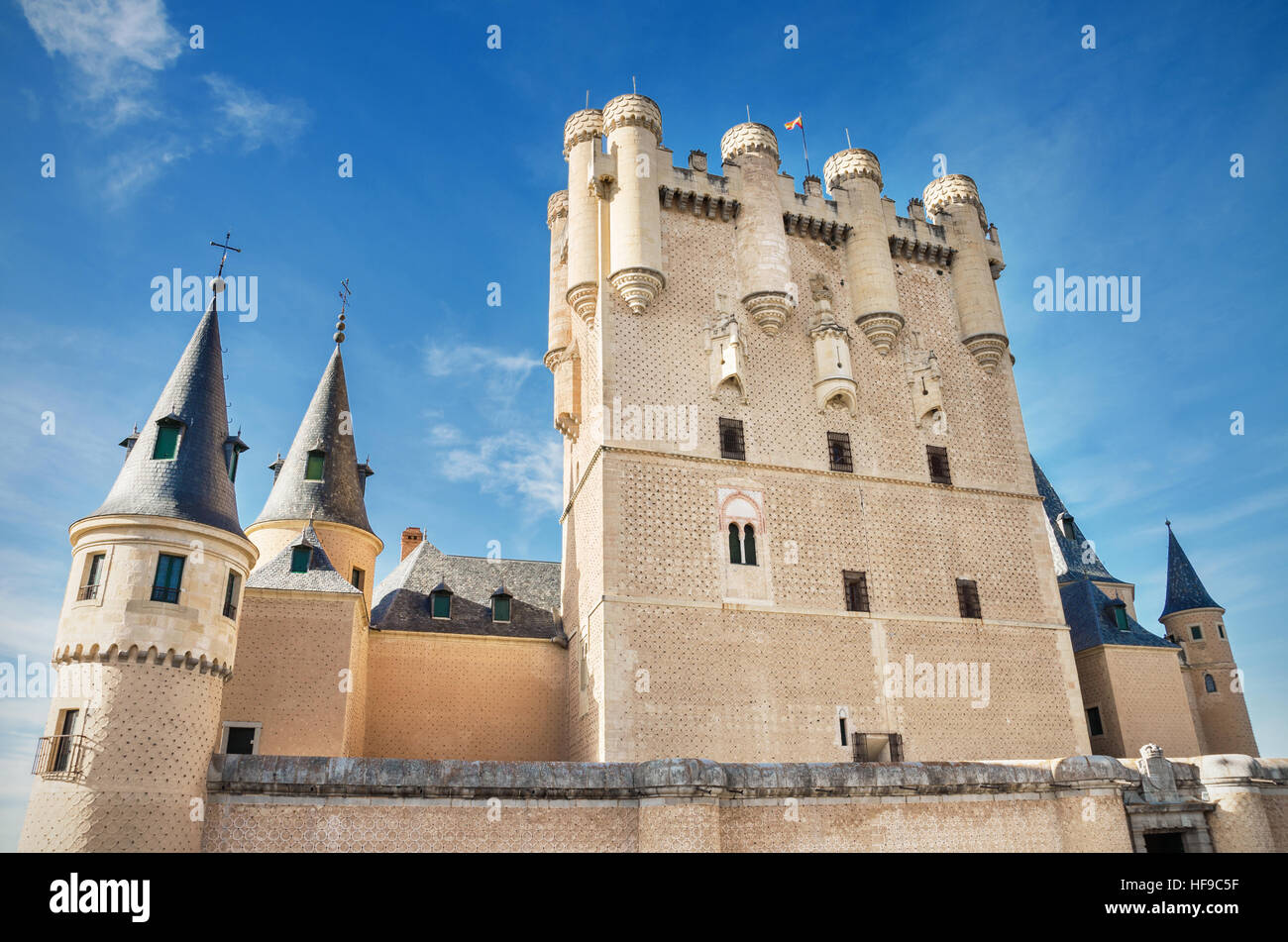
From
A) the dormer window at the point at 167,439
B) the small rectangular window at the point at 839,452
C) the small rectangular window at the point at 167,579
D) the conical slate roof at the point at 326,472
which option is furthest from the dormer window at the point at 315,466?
the small rectangular window at the point at 839,452

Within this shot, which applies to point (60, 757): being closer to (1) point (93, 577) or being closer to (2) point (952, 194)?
(1) point (93, 577)

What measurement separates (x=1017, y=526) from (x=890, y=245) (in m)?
9.42

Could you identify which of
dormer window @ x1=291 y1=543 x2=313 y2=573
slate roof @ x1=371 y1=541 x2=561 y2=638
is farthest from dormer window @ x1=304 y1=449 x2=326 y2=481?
dormer window @ x1=291 y1=543 x2=313 y2=573

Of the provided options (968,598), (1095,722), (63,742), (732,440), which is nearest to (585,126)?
(732,440)

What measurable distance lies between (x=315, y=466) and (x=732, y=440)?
500 inches

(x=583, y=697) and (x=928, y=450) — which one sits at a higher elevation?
(x=928, y=450)

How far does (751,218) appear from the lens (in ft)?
83.8

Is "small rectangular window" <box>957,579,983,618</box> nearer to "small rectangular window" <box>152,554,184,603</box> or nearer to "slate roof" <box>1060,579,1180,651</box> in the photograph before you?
"slate roof" <box>1060,579,1180,651</box>

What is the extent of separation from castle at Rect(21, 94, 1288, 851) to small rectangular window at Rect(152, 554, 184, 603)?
0.24ft

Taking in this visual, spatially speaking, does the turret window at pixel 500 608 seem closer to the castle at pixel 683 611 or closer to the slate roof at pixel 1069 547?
the castle at pixel 683 611

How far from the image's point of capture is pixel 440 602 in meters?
24.5
